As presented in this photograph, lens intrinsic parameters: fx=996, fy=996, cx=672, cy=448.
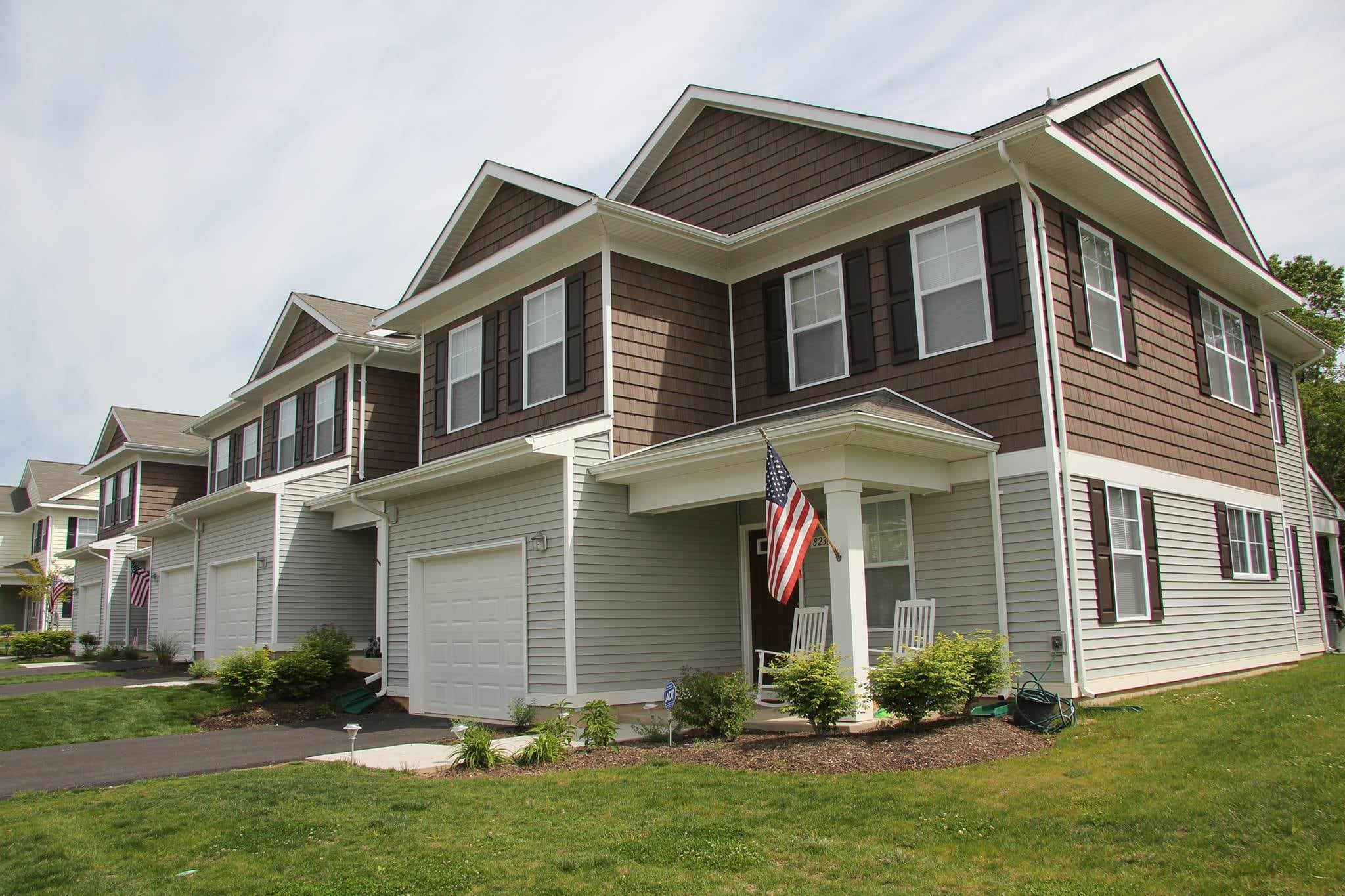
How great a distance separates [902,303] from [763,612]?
13.6 ft

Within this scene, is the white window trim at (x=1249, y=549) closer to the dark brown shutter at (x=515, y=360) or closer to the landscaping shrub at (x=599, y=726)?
the landscaping shrub at (x=599, y=726)

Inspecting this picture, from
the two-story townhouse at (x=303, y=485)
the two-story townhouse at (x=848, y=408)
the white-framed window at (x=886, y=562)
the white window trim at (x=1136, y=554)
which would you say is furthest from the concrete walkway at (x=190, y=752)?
the white window trim at (x=1136, y=554)

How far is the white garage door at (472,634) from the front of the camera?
12.1 m

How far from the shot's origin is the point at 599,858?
5461mm

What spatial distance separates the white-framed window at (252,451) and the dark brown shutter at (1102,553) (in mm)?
17858

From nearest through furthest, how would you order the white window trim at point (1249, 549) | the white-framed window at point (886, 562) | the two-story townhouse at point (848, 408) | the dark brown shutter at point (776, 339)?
the two-story townhouse at point (848, 408) → the white-framed window at point (886, 562) → the dark brown shutter at point (776, 339) → the white window trim at point (1249, 549)

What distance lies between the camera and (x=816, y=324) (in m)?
12.5

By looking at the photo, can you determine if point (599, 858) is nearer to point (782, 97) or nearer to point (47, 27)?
point (47, 27)

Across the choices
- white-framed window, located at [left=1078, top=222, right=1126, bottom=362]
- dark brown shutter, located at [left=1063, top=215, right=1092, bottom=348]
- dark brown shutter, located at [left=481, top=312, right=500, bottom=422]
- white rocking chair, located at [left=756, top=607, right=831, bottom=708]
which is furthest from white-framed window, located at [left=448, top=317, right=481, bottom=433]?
white-framed window, located at [left=1078, top=222, right=1126, bottom=362]

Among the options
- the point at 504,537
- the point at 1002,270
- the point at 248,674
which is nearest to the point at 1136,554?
the point at 1002,270

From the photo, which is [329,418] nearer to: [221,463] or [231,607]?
[231,607]

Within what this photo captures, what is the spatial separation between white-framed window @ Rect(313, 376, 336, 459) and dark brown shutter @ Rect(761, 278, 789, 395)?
31.9 ft

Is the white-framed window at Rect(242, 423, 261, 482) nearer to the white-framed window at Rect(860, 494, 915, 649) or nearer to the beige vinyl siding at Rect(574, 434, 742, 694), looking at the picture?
the beige vinyl siding at Rect(574, 434, 742, 694)

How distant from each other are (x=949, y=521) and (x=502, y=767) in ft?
17.1
